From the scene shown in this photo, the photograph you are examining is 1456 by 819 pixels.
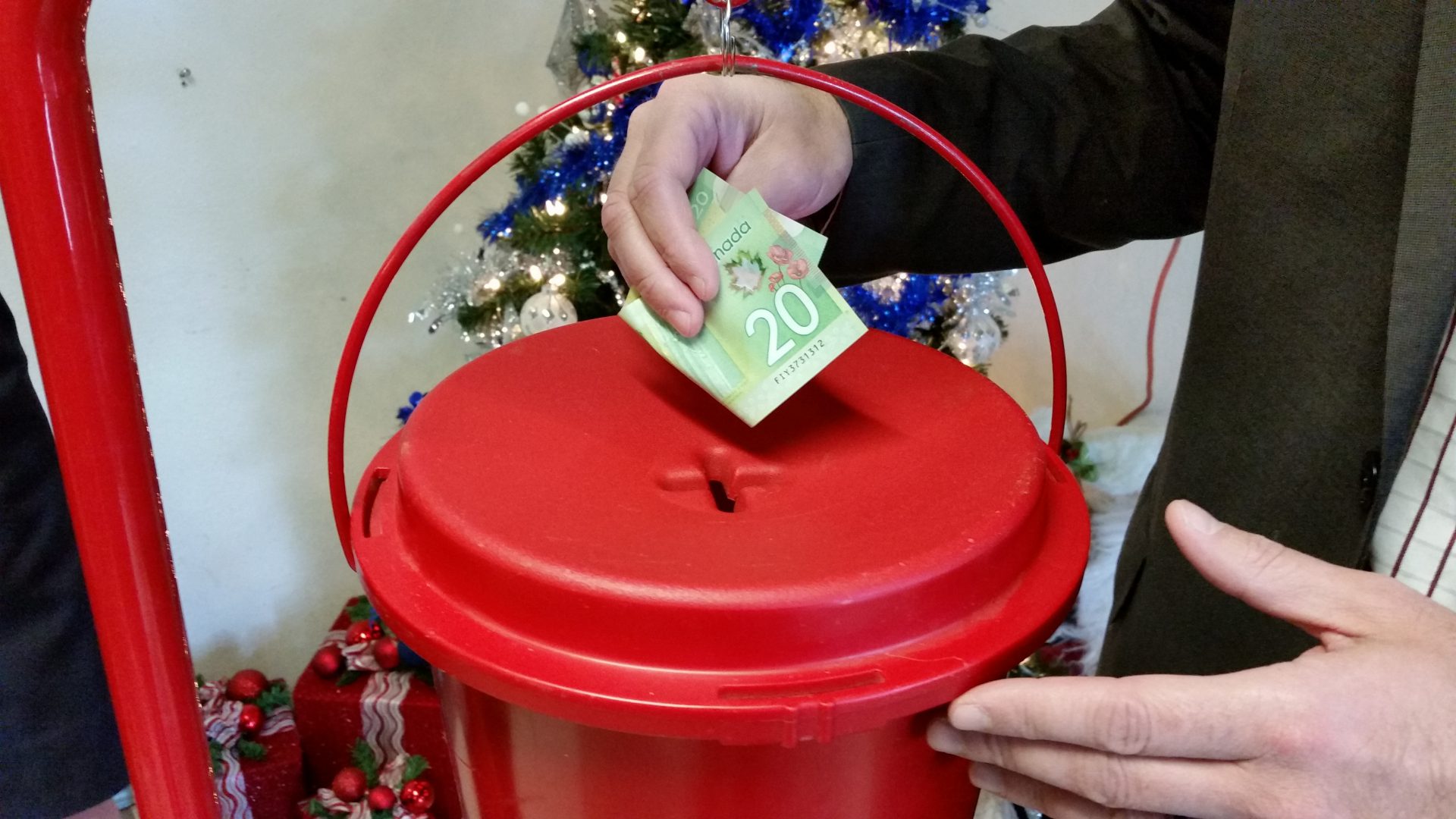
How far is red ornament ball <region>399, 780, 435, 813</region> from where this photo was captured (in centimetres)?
134

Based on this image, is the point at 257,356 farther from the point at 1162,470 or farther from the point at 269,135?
the point at 1162,470

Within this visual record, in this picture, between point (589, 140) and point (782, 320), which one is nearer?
point (782, 320)

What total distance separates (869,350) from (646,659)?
0.99 feet

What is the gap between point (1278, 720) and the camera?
419 mm

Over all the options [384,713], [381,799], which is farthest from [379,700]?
[381,799]

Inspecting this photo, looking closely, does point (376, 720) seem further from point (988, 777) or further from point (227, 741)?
point (988, 777)

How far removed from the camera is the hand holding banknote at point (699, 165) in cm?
55

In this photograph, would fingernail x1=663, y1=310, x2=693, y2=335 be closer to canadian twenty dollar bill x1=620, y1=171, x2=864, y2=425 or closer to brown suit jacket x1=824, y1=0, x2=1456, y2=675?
canadian twenty dollar bill x1=620, y1=171, x2=864, y2=425

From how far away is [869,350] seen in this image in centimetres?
65

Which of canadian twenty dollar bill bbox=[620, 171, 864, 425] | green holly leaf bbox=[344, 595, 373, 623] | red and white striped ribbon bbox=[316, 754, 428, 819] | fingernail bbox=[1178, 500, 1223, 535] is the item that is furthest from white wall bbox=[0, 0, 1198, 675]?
fingernail bbox=[1178, 500, 1223, 535]

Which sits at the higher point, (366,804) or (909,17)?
(909,17)

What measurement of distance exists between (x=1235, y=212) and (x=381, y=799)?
127 cm

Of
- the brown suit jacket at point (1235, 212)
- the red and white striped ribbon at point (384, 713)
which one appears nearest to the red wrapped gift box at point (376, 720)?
the red and white striped ribbon at point (384, 713)

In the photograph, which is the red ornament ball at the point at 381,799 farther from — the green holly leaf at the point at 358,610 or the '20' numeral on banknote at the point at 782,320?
the '20' numeral on banknote at the point at 782,320
